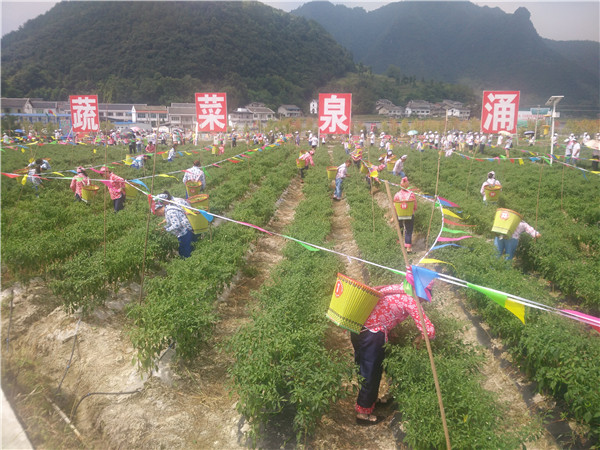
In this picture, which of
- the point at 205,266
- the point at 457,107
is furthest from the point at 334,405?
the point at 457,107

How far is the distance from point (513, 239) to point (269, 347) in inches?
217

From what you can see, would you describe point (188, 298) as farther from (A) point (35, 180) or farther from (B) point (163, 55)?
(B) point (163, 55)

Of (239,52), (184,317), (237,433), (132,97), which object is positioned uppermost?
(239,52)

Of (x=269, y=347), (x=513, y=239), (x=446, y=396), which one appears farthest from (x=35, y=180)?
(x=446, y=396)

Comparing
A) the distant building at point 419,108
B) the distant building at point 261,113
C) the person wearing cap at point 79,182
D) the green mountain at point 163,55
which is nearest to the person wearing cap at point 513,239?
the person wearing cap at point 79,182

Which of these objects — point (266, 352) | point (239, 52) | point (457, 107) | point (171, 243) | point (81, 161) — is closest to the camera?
point (266, 352)

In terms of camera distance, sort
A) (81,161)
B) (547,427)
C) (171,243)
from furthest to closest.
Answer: (81,161) < (171,243) < (547,427)

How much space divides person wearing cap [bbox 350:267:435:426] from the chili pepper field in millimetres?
132

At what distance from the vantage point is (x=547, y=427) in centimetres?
402

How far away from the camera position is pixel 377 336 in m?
4.01

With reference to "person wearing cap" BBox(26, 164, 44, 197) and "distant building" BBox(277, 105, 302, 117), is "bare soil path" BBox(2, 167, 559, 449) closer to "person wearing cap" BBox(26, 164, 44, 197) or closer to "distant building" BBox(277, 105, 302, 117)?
"person wearing cap" BBox(26, 164, 44, 197)

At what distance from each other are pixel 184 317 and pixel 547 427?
394 centimetres

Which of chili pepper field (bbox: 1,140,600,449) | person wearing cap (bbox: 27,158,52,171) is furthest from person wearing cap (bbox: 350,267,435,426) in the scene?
person wearing cap (bbox: 27,158,52,171)

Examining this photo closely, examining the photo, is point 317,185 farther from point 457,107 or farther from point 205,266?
point 457,107
